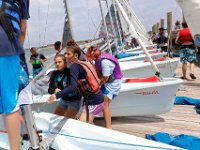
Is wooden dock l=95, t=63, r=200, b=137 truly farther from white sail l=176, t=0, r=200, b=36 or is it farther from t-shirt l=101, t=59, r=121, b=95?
white sail l=176, t=0, r=200, b=36

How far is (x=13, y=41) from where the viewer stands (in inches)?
77.0

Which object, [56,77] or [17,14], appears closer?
[17,14]

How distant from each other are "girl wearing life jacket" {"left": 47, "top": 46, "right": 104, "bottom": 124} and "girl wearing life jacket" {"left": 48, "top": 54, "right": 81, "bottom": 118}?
4.8 inches

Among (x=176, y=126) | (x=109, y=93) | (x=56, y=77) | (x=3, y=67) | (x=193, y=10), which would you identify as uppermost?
(x=193, y=10)

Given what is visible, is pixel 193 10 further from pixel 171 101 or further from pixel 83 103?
pixel 171 101

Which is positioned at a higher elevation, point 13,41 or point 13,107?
point 13,41

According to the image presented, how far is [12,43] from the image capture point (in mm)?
1946

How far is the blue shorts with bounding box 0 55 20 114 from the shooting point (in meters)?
1.90

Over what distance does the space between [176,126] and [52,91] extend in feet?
7.34

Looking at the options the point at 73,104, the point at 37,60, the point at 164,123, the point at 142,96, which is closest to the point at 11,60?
the point at 73,104

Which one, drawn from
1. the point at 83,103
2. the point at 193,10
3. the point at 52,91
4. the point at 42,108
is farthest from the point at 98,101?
the point at 193,10

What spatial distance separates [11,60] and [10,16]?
1.00ft

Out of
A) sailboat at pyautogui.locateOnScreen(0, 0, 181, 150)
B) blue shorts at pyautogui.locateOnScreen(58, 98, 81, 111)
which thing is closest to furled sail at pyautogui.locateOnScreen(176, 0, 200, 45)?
sailboat at pyautogui.locateOnScreen(0, 0, 181, 150)

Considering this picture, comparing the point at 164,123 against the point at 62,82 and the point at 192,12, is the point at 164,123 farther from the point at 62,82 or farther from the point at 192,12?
the point at 192,12
